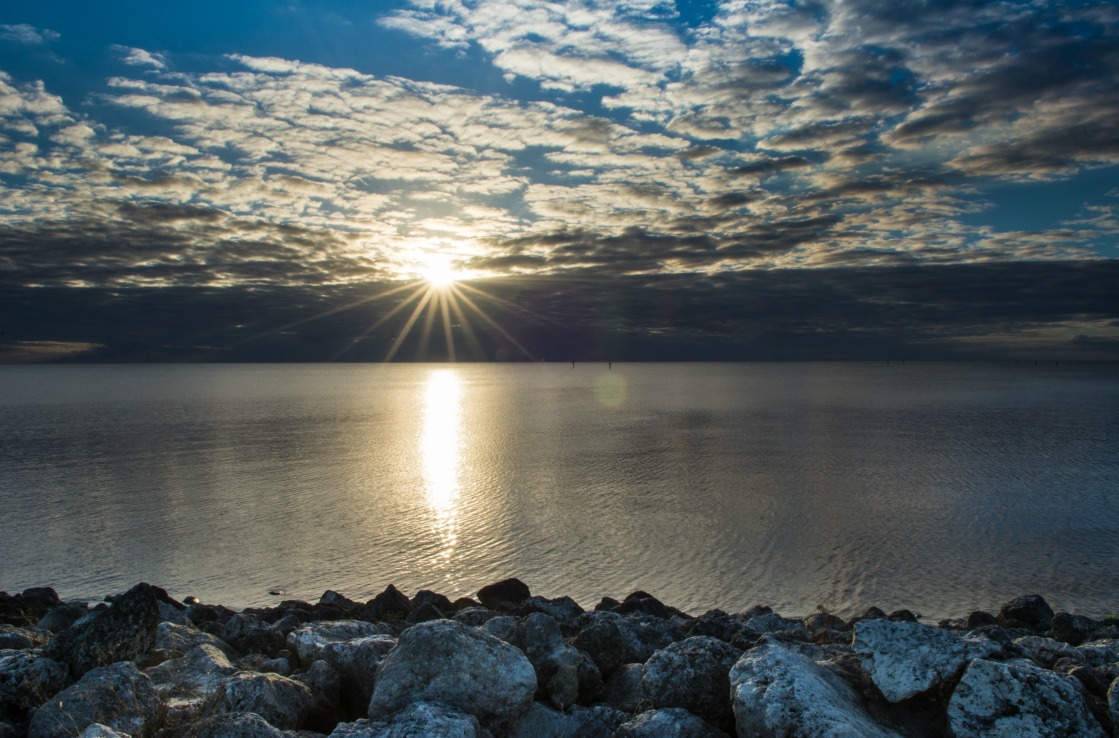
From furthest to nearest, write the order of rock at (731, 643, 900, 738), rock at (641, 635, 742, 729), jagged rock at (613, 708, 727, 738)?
rock at (641, 635, 742, 729)
jagged rock at (613, 708, 727, 738)
rock at (731, 643, 900, 738)

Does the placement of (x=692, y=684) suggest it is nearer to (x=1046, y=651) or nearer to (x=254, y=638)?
(x=1046, y=651)

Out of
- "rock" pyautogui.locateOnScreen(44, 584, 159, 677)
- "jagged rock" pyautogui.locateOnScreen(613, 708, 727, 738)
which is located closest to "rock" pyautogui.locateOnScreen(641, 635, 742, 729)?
"jagged rock" pyautogui.locateOnScreen(613, 708, 727, 738)

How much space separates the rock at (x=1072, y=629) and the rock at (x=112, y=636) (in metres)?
13.9

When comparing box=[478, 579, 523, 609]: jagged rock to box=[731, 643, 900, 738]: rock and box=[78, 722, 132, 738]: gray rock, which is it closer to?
box=[731, 643, 900, 738]: rock

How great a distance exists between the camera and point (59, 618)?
472 inches

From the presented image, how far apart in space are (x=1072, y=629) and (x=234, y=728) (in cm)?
1319

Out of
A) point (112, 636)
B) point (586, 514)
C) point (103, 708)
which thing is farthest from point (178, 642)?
point (586, 514)

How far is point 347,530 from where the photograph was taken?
23.6m

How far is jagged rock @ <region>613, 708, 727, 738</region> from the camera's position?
6.12 metres

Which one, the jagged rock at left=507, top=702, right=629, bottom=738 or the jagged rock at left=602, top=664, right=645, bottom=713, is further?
the jagged rock at left=602, top=664, right=645, bottom=713

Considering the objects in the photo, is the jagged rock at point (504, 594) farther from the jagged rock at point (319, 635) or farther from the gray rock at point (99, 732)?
the gray rock at point (99, 732)

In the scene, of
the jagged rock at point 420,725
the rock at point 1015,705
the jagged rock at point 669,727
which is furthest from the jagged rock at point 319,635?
the rock at point 1015,705

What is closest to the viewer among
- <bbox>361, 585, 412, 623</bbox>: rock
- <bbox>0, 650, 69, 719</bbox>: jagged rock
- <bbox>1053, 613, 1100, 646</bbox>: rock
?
<bbox>0, 650, 69, 719</bbox>: jagged rock

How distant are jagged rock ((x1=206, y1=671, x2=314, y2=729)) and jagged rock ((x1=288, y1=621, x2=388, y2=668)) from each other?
148 cm
